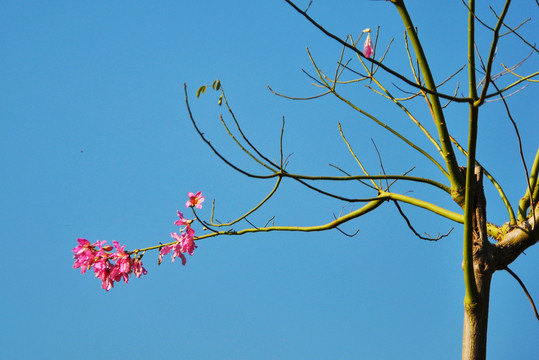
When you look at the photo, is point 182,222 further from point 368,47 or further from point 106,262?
point 368,47

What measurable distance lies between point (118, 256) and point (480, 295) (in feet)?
4.20

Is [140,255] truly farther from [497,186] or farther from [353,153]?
[497,186]

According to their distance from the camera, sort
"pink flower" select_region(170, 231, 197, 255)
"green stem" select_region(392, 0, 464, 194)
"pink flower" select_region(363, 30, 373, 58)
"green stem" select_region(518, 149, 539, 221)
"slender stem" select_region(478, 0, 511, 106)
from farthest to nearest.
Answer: "pink flower" select_region(170, 231, 197, 255) → "green stem" select_region(518, 149, 539, 221) → "green stem" select_region(392, 0, 464, 194) → "pink flower" select_region(363, 30, 373, 58) → "slender stem" select_region(478, 0, 511, 106)

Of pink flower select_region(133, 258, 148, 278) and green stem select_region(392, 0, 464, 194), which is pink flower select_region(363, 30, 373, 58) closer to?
green stem select_region(392, 0, 464, 194)

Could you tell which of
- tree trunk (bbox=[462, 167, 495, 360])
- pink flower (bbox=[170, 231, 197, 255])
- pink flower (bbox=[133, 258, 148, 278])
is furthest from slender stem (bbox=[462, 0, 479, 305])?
pink flower (bbox=[133, 258, 148, 278])

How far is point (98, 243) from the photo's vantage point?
205 centimetres

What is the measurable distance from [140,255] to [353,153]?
88cm

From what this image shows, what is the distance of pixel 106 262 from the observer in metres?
2.03

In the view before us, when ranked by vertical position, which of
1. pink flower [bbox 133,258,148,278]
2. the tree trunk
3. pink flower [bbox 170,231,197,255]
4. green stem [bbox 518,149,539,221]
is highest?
green stem [bbox 518,149,539,221]

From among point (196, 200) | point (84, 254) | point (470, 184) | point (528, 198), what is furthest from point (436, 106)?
point (84, 254)

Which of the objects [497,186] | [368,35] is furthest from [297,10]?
[497,186]

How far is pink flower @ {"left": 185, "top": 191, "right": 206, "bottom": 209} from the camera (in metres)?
2.00

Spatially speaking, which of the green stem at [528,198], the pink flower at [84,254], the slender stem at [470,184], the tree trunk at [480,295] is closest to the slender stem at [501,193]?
the green stem at [528,198]

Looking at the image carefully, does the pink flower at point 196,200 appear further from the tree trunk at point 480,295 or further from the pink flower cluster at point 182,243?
the tree trunk at point 480,295
